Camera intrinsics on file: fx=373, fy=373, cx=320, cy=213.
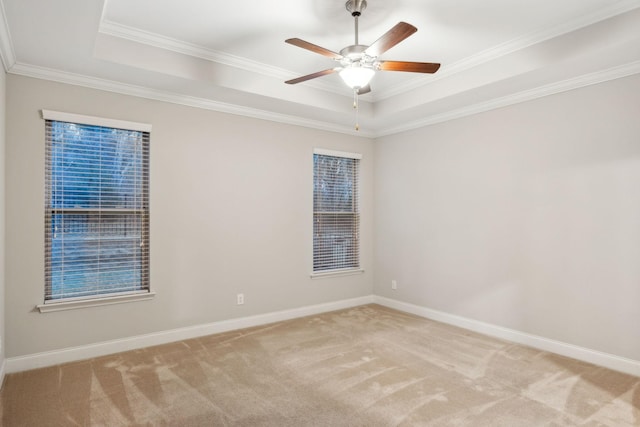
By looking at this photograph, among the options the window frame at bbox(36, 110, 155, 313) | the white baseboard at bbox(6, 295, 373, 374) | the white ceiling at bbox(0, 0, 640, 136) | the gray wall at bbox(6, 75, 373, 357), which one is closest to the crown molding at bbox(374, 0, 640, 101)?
the white ceiling at bbox(0, 0, 640, 136)

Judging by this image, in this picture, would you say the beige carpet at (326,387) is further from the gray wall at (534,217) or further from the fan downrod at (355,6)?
the fan downrod at (355,6)

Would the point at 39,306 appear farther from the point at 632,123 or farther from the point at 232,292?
the point at 632,123

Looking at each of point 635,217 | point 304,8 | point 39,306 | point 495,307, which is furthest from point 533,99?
point 39,306

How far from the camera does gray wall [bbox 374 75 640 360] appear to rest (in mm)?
3215

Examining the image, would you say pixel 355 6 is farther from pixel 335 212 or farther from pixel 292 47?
pixel 335 212

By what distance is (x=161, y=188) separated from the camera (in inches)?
151


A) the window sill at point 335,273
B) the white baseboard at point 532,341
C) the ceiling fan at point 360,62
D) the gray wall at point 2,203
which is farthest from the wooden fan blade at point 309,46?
the white baseboard at point 532,341

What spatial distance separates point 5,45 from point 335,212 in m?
3.77

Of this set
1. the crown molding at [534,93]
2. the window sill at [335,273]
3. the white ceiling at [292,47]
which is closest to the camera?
the white ceiling at [292,47]

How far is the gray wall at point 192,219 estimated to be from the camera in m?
3.18

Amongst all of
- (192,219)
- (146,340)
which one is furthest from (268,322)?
(192,219)

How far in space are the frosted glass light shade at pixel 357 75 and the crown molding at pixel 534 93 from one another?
2.01m

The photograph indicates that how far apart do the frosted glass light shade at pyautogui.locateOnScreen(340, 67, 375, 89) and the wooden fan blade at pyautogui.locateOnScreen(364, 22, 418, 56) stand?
138mm

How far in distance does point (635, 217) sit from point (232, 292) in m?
3.94
